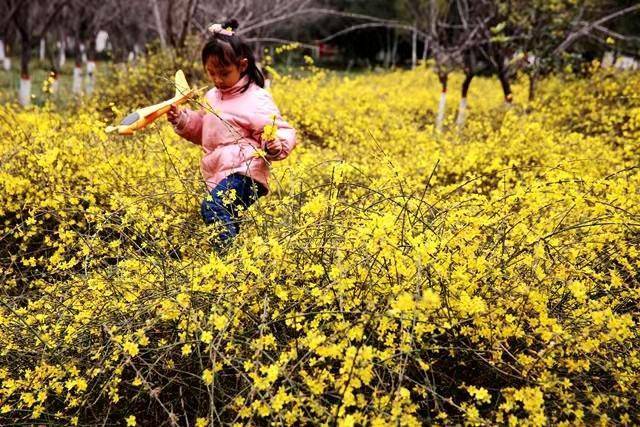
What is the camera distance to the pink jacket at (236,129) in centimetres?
287

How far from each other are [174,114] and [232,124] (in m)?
0.32

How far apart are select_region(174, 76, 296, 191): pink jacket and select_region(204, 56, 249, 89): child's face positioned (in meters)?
0.04

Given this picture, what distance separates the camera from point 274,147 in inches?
108

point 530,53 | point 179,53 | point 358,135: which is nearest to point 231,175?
point 358,135

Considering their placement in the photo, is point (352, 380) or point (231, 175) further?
point (231, 175)

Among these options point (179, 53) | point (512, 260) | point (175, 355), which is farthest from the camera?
point (179, 53)

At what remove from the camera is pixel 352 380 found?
1614 mm

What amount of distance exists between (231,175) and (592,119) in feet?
20.5

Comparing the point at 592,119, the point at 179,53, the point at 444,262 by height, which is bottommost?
the point at 592,119

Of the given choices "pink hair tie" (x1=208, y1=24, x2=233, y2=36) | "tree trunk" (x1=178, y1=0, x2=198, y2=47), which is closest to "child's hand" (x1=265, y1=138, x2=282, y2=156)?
"pink hair tie" (x1=208, y1=24, x2=233, y2=36)

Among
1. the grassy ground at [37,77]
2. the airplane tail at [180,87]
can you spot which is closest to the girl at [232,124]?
the airplane tail at [180,87]

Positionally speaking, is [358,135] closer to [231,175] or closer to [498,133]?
[498,133]

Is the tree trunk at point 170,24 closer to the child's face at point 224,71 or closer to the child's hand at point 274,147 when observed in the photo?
the child's face at point 224,71

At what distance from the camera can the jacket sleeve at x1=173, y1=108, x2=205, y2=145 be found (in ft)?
9.77
